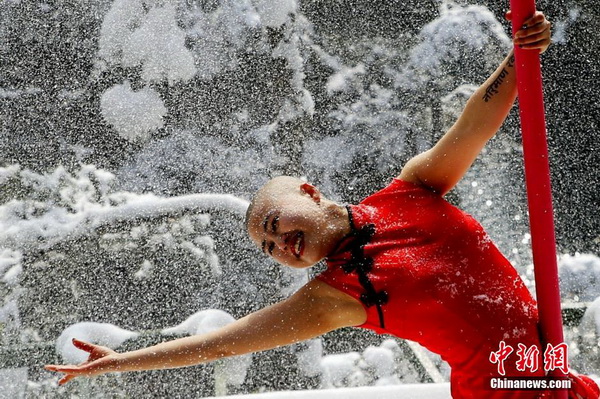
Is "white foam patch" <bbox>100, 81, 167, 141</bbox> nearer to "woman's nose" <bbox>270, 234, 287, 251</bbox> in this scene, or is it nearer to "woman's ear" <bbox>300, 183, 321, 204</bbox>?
"woman's ear" <bbox>300, 183, 321, 204</bbox>

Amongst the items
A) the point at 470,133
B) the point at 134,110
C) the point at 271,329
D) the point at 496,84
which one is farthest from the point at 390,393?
the point at 134,110

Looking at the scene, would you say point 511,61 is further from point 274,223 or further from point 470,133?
point 274,223

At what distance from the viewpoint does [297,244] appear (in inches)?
54.5

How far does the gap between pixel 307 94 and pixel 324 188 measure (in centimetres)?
74

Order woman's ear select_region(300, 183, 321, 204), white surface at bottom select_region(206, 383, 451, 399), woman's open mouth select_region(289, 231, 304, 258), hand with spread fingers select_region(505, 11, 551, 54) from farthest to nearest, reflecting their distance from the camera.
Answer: white surface at bottom select_region(206, 383, 451, 399), woman's ear select_region(300, 183, 321, 204), woman's open mouth select_region(289, 231, 304, 258), hand with spread fingers select_region(505, 11, 551, 54)

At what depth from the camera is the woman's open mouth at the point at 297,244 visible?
1385 millimetres

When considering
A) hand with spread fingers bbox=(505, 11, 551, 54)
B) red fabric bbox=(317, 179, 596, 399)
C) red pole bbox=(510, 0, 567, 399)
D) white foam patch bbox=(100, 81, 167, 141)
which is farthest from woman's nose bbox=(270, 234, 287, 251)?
white foam patch bbox=(100, 81, 167, 141)

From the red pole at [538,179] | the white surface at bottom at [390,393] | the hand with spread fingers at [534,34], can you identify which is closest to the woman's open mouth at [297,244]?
the red pole at [538,179]

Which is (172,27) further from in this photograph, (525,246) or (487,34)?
(525,246)

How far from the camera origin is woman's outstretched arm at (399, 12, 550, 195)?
4.76ft

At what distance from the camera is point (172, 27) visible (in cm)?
494

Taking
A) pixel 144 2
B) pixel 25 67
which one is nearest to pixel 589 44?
pixel 144 2

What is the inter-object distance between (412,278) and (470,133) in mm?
385

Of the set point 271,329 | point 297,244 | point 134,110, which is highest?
point 134,110
